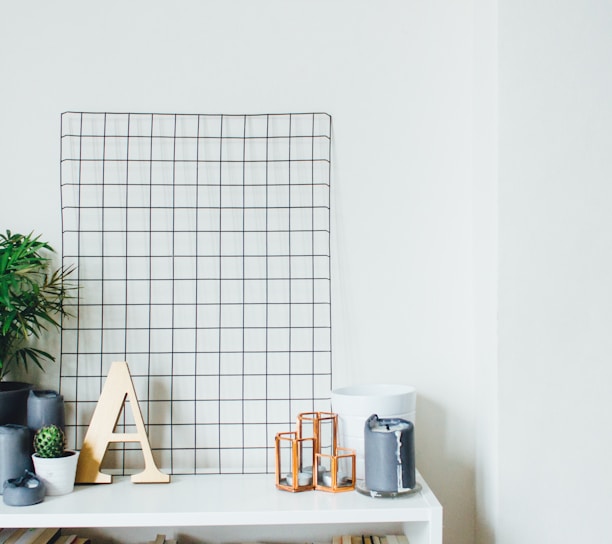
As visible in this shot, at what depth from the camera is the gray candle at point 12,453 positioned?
1461 millimetres

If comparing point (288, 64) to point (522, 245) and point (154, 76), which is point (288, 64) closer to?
point (154, 76)

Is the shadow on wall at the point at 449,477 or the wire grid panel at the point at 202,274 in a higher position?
the wire grid panel at the point at 202,274

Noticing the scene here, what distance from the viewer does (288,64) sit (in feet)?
5.74

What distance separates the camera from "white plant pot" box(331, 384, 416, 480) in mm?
1536

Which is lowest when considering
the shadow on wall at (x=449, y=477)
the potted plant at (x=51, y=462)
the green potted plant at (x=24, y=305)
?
the shadow on wall at (x=449, y=477)

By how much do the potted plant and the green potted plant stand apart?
147mm

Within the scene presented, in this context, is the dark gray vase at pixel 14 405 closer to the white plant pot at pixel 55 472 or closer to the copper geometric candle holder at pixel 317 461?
the white plant pot at pixel 55 472

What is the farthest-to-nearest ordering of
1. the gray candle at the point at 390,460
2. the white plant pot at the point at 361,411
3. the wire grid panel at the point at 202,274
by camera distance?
the wire grid panel at the point at 202,274 → the white plant pot at the point at 361,411 → the gray candle at the point at 390,460

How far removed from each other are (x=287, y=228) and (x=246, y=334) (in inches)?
11.2

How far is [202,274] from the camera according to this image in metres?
1.74

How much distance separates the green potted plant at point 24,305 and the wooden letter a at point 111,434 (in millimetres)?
182

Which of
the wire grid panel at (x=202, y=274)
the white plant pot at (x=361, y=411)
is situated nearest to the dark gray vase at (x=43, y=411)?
the wire grid panel at (x=202, y=274)

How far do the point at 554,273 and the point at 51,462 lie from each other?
1171 mm

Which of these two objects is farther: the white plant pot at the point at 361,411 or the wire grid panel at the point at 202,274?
the wire grid panel at the point at 202,274
